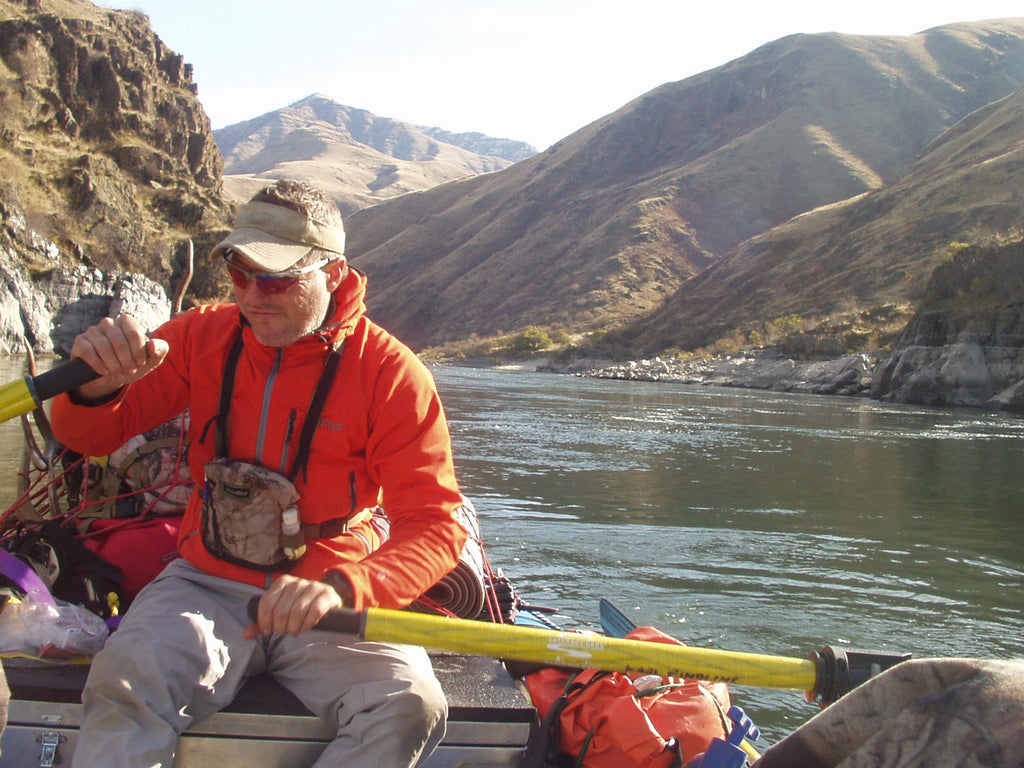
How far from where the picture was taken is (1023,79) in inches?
5477

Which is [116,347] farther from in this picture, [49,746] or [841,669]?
[841,669]

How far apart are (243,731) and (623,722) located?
1237 millimetres

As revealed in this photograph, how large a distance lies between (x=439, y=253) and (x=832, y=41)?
77.7 meters

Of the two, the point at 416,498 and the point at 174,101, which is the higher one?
the point at 174,101

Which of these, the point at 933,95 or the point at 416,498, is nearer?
the point at 416,498

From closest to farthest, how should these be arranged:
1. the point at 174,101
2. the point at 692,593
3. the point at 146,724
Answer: the point at 146,724, the point at 692,593, the point at 174,101

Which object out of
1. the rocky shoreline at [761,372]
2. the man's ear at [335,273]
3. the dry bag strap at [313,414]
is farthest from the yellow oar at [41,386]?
the rocky shoreline at [761,372]

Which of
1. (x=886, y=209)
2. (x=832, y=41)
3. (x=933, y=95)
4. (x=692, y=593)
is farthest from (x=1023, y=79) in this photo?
(x=692, y=593)

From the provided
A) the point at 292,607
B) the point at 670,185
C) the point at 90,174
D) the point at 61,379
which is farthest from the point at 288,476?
the point at 670,185

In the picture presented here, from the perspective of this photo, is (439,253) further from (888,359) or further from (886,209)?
(888,359)

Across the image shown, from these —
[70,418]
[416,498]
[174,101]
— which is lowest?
[416,498]

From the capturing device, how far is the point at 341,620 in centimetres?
229

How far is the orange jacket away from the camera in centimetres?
265

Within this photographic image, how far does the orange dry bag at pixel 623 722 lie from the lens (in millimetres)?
2883
